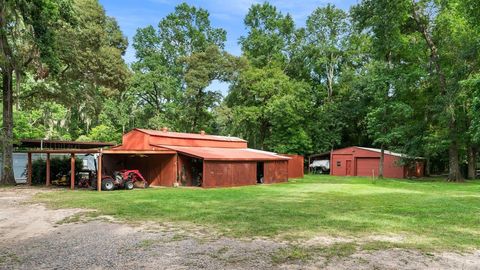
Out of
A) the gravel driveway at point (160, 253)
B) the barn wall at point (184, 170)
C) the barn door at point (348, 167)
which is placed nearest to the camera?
the gravel driveway at point (160, 253)

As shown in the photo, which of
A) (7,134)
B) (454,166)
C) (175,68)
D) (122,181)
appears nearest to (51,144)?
(7,134)

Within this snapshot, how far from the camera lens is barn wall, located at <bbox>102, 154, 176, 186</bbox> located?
73.9ft

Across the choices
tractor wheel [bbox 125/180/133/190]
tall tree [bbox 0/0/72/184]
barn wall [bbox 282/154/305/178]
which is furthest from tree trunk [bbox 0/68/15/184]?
barn wall [bbox 282/154/305/178]

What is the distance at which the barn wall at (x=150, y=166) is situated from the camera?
886 inches

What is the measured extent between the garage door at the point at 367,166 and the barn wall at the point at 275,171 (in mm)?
14199

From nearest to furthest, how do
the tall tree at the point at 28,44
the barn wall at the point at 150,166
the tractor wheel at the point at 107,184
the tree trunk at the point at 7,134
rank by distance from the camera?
the tall tree at the point at 28,44
the tractor wheel at the point at 107,184
the tree trunk at the point at 7,134
the barn wall at the point at 150,166

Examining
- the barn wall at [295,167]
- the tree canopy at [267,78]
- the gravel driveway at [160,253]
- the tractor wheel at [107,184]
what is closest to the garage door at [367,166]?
the tree canopy at [267,78]

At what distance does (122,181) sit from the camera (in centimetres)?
1988

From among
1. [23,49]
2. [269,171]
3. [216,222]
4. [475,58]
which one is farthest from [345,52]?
[216,222]

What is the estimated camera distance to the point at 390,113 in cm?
3219

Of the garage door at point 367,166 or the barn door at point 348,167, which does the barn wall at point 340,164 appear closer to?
the barn door at point 348,167

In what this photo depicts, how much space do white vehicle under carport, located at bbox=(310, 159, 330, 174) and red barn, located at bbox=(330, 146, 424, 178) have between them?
1.55 metres

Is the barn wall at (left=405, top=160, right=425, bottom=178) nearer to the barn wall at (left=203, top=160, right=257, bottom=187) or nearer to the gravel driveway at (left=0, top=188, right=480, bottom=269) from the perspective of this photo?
the barn wall at (left=203, top=160, right=257, bottom=187)

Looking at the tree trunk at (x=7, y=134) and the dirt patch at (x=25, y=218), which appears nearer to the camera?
the dirt patch at (x=25, y=218)
